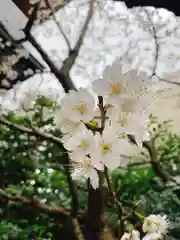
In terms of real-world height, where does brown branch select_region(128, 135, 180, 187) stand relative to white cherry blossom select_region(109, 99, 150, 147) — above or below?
below

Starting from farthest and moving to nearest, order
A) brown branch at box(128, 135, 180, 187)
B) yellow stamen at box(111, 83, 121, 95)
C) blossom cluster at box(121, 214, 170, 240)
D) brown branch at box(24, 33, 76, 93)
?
brown branch at box(128, 135, 180, 187), brown branch at box(24, 33, 76, 93), blossom cluster at box(121, 214, 170, 240), yellow stamen at box(111, 83, 121, 95)

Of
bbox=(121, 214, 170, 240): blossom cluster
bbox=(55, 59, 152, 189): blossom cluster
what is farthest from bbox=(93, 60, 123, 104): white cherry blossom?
bbox=(121, 214, 170, 240): blossom cluster

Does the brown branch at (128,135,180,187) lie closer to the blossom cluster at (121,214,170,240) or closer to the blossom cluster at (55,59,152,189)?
the blossom cluster at (121,214,170,240)

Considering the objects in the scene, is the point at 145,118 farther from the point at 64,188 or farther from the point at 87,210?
the point at 64,188

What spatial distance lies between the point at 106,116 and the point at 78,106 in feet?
0.13

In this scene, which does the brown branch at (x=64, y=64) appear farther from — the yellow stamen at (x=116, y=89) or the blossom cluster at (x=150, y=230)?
the yellow stamen at (x=116, y=89)

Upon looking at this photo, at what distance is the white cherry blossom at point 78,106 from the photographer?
60cm

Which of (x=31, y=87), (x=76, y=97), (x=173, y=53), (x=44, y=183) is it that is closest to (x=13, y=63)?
(x=31, y=87)

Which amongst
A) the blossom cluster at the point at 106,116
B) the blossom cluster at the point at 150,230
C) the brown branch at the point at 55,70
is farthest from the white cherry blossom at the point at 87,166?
the brown branch at the point at 55,70

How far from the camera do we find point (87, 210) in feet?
4.62

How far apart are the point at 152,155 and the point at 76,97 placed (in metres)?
1.05

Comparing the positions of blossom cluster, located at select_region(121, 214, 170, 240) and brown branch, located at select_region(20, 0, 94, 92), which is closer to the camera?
blossom cluster, located at select_region(121, 214, 170, 240)

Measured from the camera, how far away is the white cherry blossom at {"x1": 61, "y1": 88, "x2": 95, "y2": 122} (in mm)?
605

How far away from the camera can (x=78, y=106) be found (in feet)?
1.99
